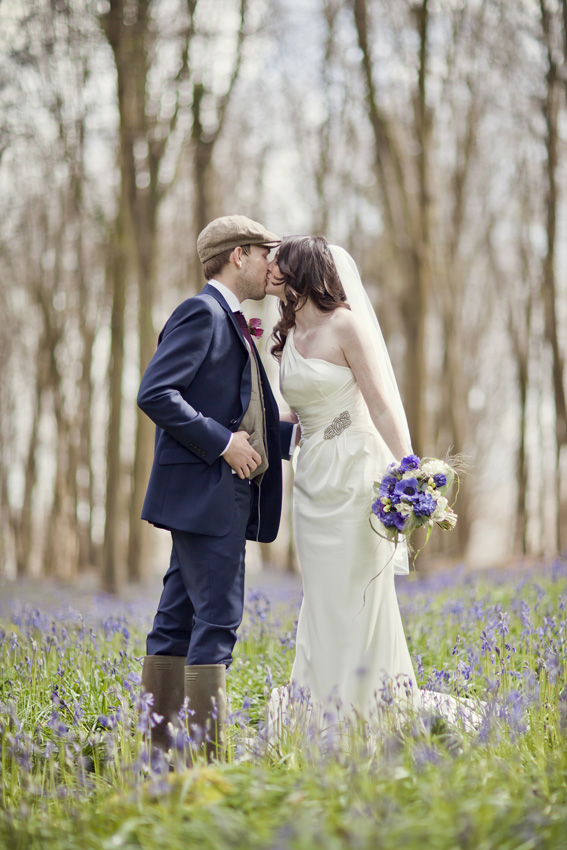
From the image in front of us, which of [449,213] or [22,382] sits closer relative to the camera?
[449,213]

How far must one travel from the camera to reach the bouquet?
3.46 meters

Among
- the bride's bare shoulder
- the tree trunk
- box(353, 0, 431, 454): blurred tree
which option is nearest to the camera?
the bride's bare shoulder

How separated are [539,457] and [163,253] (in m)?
10.3

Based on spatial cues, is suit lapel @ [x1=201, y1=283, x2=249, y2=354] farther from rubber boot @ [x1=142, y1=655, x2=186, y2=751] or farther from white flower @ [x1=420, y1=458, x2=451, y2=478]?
rubber boot @ [x1=142, y1=655, x2=186, y2=751]

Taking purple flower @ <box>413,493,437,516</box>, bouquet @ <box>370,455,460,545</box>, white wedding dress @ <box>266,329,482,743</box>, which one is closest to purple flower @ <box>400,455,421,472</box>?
bouquet @ <box>370,455,460,545</box>

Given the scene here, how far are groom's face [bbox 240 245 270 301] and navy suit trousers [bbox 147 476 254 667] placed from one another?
3.24 ft

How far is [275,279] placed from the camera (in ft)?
13.1

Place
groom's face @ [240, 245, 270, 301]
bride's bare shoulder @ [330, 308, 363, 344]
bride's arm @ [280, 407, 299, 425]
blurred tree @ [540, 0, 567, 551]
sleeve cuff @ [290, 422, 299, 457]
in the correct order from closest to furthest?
bride's bare shoulder @ [330, 308, 363, 344], groom's face @ [240, 245, 270, 301], sleeve cuff @ [290, 422, 299, 457], bride's arm @ [280, 407, 299, 425], blurred tree @ [540, 0, 567, 551]

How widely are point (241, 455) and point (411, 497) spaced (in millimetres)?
789

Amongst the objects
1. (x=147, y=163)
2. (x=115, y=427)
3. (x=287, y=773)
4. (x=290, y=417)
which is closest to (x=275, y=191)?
(x=147, y=163)

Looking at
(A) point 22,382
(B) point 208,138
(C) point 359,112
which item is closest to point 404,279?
(B) point 208,138

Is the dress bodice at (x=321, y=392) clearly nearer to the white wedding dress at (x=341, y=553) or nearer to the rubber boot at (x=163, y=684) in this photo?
the white wedding dress at (x=341, y=553)

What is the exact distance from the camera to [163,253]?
17.7m

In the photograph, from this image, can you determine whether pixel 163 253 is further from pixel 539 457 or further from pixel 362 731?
pixel 362 731
